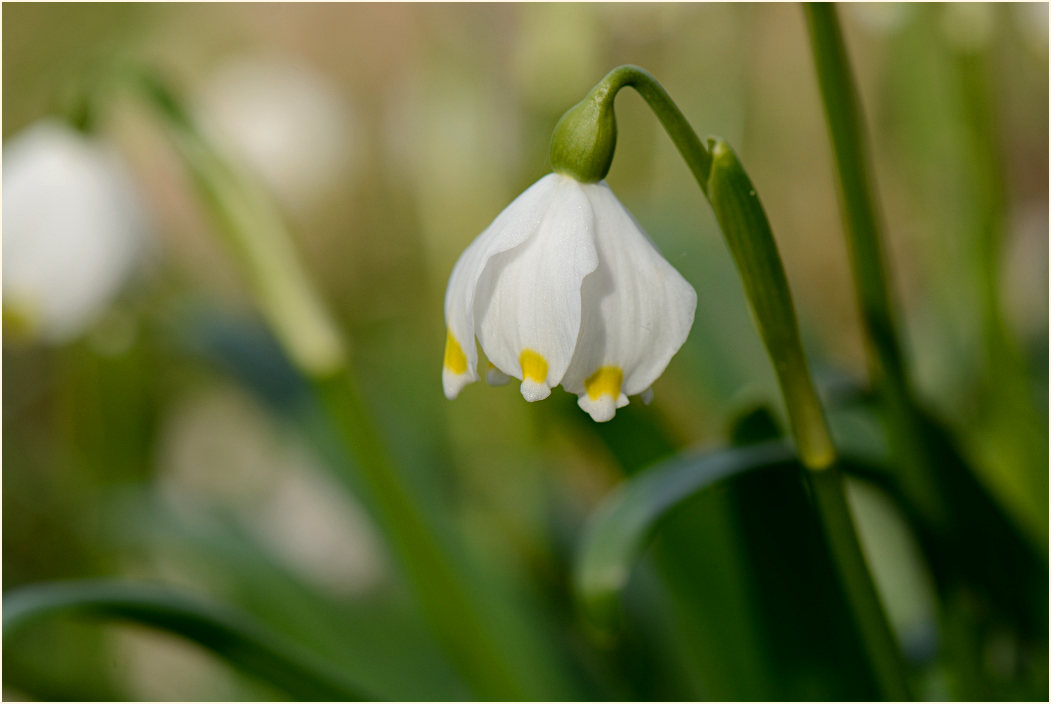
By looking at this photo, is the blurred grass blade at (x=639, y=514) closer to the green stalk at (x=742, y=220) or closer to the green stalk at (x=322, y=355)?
the green stalk at (x=742, y=220)

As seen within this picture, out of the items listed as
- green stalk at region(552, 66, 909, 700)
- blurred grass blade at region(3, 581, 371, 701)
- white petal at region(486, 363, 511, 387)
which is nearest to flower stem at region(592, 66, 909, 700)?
Answer: green stalk at region(552, 66, 909, 700)

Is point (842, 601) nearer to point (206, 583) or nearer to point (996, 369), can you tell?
point (996, 369)

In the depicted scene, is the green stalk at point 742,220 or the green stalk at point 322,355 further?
the green stalk at point 322,355

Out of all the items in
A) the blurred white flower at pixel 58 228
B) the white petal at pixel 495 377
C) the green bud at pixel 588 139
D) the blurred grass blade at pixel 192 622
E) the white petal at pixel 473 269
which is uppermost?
the blurred white flower at pixel 58 228

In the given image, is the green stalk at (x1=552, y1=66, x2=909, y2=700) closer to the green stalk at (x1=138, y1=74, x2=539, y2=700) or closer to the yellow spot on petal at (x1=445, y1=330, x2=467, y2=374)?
the yellow spot on petal at (x1=445, y1=330, x2=467, y2=374)

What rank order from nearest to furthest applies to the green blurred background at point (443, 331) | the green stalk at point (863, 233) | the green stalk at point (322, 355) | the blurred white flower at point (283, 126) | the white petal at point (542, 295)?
the white petal at point (542, 295) < the green stalk at point (863, 233) < the green stalk at point (322, 355) < the green blurred background at point (443, 331) < the blurred white flower at point (283, 126)

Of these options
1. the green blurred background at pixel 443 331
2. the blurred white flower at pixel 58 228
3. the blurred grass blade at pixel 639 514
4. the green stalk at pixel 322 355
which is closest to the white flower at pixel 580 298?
the blurred grass blade at pixel 639 514
